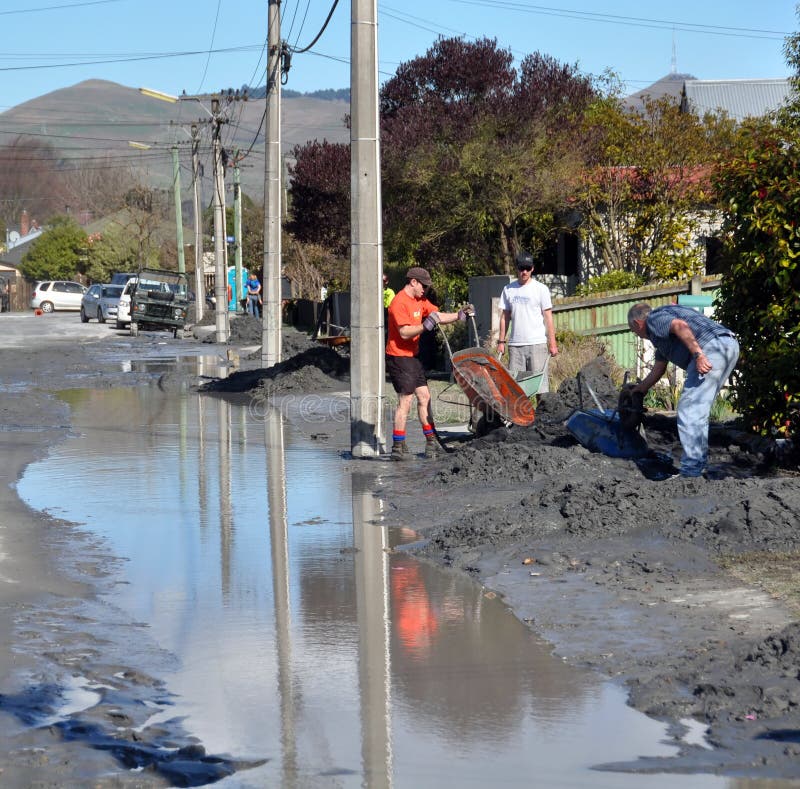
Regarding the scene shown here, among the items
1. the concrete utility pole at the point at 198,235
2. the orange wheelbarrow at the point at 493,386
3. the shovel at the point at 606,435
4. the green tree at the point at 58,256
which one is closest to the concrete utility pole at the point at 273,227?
the orange wheelbarrow at the point at 493,386

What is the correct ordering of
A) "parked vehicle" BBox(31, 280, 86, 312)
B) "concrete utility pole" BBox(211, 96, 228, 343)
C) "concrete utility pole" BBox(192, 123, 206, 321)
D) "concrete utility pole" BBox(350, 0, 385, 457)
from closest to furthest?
1. "concrete utility pole" BBox(350, 0, 385, 457)
2. "concrete utility pole" BBox(211, 96, 228, 343)
3. "concrete utility pole" BBox(192, 123, 206, 321)
4. "parked vehicle" BBox(31, 280, 86, 312)

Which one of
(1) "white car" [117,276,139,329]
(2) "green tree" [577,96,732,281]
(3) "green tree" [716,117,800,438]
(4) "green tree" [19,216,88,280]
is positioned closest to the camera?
(3) "green tree" [716,117,800,438]

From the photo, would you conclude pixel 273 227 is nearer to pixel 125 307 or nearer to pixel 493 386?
pixel 493 386

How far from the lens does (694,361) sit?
9.84 m

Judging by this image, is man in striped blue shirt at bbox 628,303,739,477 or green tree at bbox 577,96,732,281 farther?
green tree at bbox 577,96,732,281

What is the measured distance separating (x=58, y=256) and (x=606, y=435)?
94669 millimetres

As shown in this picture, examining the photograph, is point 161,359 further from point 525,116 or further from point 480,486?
point 480,486

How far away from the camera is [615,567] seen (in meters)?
7.58

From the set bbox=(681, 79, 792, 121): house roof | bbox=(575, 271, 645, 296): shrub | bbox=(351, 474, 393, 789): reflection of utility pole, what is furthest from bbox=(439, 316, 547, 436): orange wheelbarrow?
bbox=(681, 79, 792, 121): house roof

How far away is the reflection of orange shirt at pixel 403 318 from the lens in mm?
Result: 12359

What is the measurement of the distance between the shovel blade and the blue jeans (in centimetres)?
85

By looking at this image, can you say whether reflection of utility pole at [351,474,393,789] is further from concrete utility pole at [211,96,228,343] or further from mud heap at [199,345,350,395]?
concrete utility pole at [211,96,228,343]

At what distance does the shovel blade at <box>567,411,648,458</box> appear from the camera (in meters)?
10.7

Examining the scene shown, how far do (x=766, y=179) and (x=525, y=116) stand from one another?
15.0m
